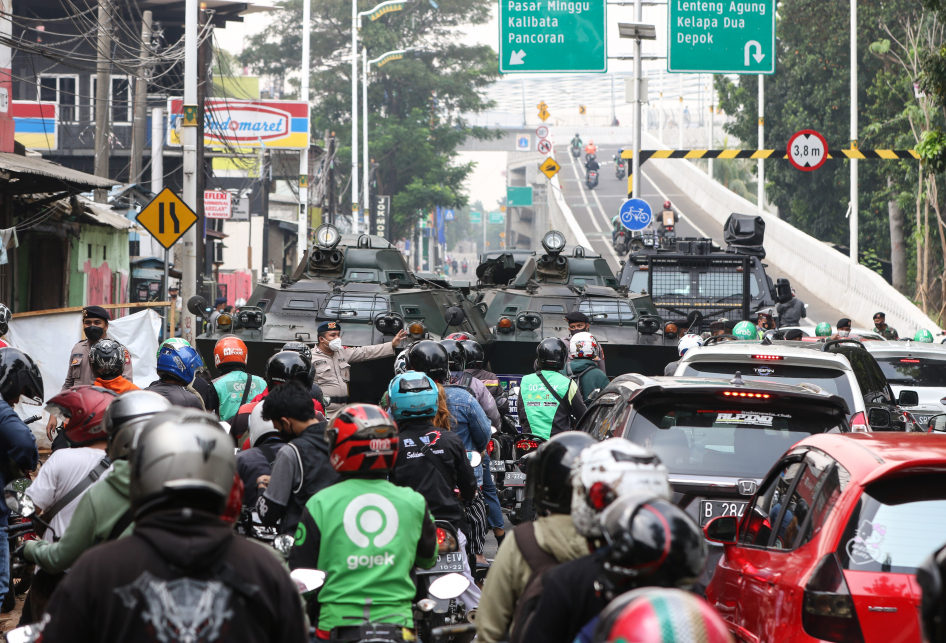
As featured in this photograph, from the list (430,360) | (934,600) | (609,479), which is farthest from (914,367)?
(934,600)

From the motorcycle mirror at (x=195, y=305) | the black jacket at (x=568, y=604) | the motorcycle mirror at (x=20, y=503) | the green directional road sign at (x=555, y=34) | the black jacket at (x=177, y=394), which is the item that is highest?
the green directional road sign at (x=555, y=34)

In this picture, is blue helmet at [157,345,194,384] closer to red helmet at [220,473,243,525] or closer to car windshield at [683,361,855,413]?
car windshield at [683,361,855,413]

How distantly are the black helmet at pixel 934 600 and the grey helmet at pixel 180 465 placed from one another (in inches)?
64.0

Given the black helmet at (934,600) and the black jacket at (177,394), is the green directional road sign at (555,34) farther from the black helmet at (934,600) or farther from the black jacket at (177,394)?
the black helmet at (934,600)

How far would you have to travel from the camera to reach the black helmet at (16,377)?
22.2 ft

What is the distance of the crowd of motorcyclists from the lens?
2.69 metres

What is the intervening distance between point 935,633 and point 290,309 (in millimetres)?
13661

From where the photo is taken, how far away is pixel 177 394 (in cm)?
718

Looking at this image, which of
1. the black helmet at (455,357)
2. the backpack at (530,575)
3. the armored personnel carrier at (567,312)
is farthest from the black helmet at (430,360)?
the armored personnel carrier at (567,312)

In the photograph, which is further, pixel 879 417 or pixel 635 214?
pixel 635 214

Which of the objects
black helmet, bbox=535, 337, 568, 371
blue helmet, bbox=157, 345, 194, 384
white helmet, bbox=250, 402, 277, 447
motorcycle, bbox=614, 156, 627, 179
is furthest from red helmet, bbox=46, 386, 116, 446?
motorcycle, bbox=614, 156, 627, 179

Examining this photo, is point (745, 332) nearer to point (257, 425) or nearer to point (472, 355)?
point (472, 355)

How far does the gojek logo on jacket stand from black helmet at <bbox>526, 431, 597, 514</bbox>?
827mm

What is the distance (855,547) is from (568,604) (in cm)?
160
